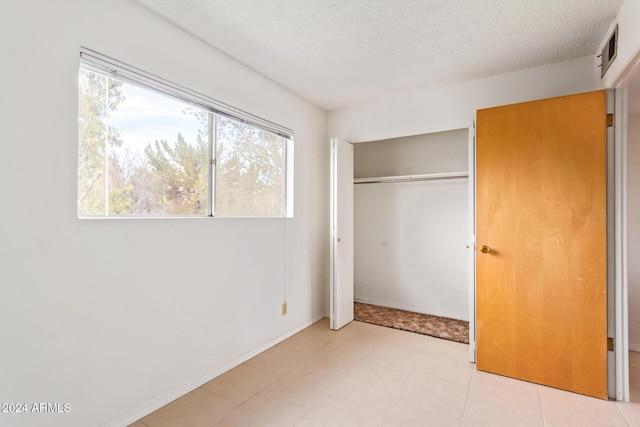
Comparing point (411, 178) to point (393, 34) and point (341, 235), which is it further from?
point (393, 34)

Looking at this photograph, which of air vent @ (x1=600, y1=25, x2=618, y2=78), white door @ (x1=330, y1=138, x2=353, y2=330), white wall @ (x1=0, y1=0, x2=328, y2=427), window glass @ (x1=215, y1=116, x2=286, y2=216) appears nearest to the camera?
white wall @ (x1=0, y1=0, x2=328, y2=427)

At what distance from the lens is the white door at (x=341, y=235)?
3.24m

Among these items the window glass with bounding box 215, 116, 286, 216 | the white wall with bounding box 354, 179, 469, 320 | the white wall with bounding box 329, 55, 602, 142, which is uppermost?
the white wall with bounding box 329, 55, 602, 142

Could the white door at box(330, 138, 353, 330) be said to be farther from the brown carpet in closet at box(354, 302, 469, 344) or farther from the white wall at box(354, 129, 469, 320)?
Answer: the white wall at box(354, 129, 469, 320)

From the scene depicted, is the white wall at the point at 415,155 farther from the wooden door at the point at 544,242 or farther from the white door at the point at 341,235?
the wooden door at the point at 544,242

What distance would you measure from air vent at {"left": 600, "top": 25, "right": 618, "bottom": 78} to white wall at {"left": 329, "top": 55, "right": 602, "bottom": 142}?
18cm

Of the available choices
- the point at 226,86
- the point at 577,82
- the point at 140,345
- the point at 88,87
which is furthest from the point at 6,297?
the point at 577,82

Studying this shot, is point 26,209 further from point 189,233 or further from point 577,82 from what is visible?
point 577,82

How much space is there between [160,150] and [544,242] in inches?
110

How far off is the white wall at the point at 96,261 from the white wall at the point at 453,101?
4.40 feet

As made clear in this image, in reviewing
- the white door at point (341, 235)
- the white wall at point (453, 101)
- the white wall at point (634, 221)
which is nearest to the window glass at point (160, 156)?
the white door at point (341, 235)

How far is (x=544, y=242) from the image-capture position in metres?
2.19

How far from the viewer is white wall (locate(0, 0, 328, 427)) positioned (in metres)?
1.35

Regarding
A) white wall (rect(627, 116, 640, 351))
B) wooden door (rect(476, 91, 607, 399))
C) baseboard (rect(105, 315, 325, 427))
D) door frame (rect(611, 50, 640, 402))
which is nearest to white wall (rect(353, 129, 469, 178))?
wooden door (rect(476, 91, 607, 399))
